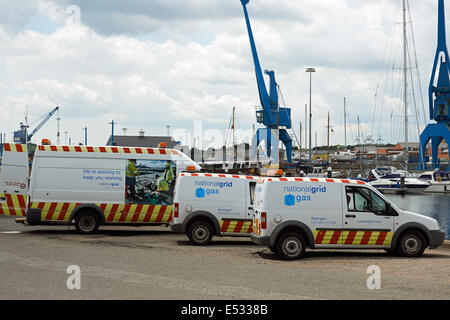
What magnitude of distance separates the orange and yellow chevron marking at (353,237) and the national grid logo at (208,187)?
128 inches

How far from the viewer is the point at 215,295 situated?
8047 mm

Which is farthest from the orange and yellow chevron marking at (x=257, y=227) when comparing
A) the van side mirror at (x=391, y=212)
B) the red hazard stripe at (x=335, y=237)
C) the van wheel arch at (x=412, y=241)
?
the van wheel arch at (x=412, y=241)

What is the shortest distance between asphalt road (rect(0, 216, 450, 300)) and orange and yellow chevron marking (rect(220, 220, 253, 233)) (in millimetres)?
449

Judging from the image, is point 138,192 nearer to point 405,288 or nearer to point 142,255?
point 142,255

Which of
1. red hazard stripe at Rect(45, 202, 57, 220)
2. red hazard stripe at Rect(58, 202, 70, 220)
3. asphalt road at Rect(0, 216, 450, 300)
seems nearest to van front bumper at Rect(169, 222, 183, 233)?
asphalt road at Rect(0, 216, 450, 300)

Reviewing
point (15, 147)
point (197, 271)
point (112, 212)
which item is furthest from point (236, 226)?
point (15, 147)

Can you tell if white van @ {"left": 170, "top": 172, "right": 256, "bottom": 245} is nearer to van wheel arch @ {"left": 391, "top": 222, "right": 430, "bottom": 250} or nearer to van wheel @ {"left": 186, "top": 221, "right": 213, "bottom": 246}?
van wheel @ {"left": 186, "top": 221, "right": 213, "bottom": 246}

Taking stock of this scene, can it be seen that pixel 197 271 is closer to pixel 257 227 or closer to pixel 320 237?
pixel 257 227

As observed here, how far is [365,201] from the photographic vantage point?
1316 centimetres

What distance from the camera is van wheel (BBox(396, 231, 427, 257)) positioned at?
518 inches

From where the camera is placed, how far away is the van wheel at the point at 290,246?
12453mm

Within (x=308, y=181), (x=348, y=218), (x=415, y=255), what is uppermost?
(x=308, y=181)

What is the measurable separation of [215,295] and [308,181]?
5413 millimetres
